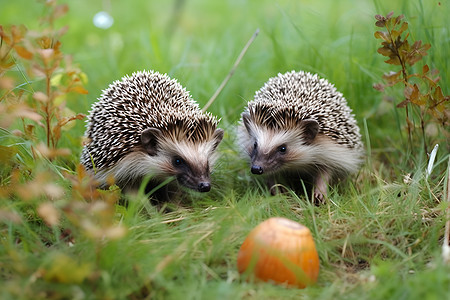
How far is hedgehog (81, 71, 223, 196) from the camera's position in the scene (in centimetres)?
352

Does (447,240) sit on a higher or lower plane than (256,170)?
lower

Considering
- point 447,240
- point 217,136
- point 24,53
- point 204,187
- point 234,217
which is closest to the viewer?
point 24,53

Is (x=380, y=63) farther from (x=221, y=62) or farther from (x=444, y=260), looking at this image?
(x=444, y=260)

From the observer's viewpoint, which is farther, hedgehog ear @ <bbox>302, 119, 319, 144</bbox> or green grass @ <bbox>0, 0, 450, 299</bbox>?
hedgehog ear @ <bbox>302, 119, 319, 144</bbox>

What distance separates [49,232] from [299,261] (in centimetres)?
147

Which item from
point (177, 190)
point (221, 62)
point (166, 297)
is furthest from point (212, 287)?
point (221, 62)

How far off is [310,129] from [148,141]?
1.24m

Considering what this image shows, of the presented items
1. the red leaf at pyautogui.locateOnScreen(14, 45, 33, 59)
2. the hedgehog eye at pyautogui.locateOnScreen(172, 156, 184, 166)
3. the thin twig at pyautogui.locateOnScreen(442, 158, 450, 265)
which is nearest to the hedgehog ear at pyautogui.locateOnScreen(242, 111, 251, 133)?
the hedgehog eye at pyautogui.locateOnScreen(172, 156, 184, 166)

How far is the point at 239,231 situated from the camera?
2.80 m

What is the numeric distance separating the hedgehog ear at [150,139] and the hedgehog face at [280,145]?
0.73 meters

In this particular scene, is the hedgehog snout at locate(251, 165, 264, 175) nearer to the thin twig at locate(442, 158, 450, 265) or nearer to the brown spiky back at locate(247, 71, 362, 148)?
the brown spiky back at locate(247, 71, 362, 148)

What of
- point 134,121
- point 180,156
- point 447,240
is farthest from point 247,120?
point 447,240

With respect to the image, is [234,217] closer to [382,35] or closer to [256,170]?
[256,170]

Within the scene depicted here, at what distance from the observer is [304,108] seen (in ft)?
12.7
